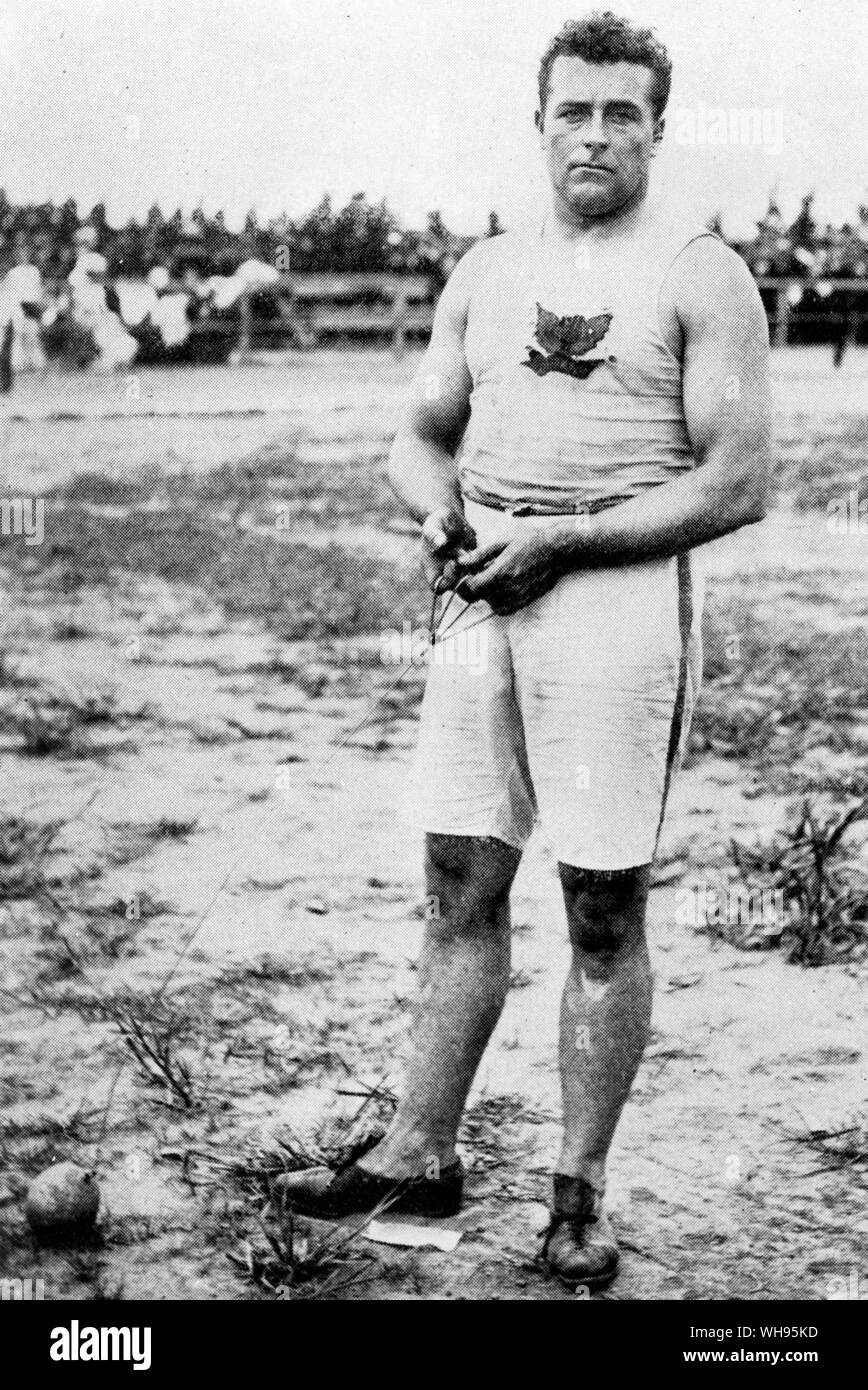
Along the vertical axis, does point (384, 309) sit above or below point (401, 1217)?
above

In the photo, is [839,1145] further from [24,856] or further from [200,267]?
[200,267]

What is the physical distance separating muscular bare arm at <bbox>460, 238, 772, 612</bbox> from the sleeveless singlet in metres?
0.04

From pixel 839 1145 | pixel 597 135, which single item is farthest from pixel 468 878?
pixel 597 135

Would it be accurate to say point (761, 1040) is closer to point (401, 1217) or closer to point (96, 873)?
point (401, 1217)

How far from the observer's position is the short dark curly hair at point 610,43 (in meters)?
2.73

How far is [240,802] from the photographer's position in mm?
4395

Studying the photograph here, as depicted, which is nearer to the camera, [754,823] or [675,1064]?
[675,1064]

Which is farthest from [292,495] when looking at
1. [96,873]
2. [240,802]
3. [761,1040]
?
[761,1040]

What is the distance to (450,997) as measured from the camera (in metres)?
3.02

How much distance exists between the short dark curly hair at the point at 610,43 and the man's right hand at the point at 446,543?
2.27ft

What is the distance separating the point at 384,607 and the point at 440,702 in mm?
2621

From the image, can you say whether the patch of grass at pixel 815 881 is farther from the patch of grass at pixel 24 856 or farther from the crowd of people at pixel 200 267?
the patch of grass at pixel 24 856

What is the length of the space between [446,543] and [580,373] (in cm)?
33

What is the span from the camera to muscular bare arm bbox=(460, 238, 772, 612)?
2.71 metres
